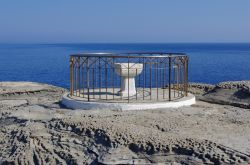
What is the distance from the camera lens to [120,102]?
16.9m

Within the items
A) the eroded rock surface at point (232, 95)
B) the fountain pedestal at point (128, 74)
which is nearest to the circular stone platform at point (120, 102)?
the fountain pedestal at point (128, 74)

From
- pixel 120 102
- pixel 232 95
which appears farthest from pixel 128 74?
pixel 232 95

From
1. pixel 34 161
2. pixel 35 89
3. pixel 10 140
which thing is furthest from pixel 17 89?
pixel 34 161

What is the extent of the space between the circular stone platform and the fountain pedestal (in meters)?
0.33

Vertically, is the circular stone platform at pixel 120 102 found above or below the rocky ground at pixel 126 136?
above

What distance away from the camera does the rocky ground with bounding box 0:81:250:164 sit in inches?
490

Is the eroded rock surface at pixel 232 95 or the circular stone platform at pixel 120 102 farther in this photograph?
the eroded rock surface at pixel 232 95

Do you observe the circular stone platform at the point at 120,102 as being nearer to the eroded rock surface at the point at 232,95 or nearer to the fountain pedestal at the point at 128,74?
the fountain pedestal at the point at 128,74

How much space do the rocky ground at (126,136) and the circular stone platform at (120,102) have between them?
422mm

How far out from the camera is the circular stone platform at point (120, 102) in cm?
1669

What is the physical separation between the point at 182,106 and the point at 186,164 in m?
5.47

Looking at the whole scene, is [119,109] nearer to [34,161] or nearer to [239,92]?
[34,161]

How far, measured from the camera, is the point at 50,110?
1770cm

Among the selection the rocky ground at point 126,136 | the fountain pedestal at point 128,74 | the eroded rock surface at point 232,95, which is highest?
the fountain pedestal at point 128,74
